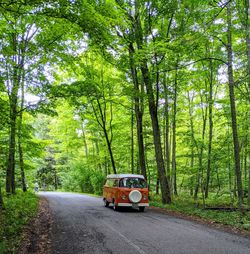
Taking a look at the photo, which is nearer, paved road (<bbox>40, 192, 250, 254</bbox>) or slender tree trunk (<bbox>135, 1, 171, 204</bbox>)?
paved road (<bbox>40, 192, 250, 254</bbox>)

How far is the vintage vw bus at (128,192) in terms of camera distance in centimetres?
1228

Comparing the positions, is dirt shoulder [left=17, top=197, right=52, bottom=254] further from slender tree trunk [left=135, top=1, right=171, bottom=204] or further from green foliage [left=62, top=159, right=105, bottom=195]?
green foliage [left=62, top=159, right=105, bottom=195]

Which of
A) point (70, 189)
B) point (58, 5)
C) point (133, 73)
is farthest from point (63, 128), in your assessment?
point (58, 5)

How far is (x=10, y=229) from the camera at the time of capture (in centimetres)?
700

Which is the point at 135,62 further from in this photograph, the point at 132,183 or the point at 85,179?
the point at 85,179

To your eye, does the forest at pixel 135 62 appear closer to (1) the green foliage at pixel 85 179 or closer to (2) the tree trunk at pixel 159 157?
(2) the tree trunk at pixel 159 157

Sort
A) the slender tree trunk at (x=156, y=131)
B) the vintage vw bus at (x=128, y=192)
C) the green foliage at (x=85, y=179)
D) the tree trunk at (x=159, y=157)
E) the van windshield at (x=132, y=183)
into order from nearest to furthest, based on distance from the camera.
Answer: the vintage vw bus at (x=128, y=192), the van windshield at (x=132, y=183), the slender tree trunk at (x=156, y=131), the tree trunk at (x=159, y=157), the green foliage at (x=85, y=179)

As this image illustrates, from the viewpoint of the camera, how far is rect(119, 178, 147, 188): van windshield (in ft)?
42.2

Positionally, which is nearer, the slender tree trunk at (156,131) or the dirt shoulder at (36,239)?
the dirt shoulder at (36,239)

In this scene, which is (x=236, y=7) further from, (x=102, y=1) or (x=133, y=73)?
(x=133, y=73)

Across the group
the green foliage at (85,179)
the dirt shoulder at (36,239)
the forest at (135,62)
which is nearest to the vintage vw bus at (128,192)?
the forest at (135,62)

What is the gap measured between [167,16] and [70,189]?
29.5m

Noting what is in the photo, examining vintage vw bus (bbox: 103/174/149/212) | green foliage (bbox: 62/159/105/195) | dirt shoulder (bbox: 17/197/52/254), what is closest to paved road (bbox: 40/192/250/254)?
dirt shoulder (bbox: 17/197/52/254)

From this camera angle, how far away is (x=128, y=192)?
40.8 ft
